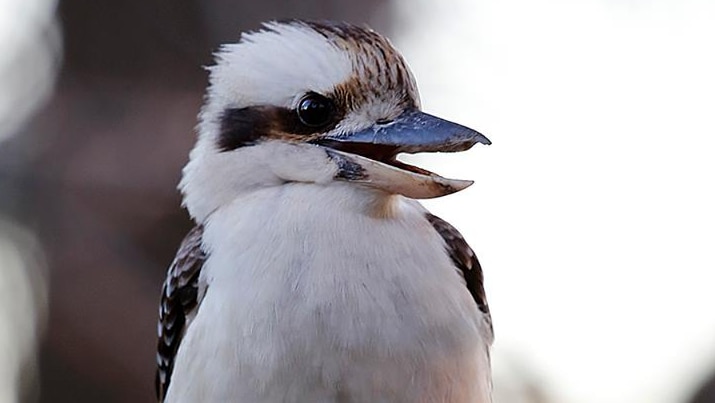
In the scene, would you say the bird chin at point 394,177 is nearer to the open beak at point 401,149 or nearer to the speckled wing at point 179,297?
the open beak at point 401,149

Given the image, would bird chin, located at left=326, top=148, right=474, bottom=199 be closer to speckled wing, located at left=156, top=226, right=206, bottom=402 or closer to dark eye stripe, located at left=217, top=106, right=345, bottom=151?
dark eye stripe, located at left=217, top=106, right=345, bottom=151

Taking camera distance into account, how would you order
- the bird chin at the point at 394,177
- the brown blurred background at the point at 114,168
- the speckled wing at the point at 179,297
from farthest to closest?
the brown blurred background at the point at 114,168 < the speckled wing at the point at 179,297 < the bird chin at the point at 394,177

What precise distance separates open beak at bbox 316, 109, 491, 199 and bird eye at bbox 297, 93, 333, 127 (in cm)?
3

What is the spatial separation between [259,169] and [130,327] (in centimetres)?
193

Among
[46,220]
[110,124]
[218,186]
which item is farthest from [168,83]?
[218,186]

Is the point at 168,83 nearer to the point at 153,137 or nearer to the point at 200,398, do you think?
the point at 153,137

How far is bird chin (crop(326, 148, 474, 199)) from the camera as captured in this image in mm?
1529

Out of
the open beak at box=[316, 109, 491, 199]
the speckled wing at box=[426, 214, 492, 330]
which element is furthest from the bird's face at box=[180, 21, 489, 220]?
the speckled wing at box=[426, 214, 492, 330]

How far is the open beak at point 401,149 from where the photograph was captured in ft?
5.03

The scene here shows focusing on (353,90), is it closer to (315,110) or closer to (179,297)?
(315,110)

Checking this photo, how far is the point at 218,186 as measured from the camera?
5.67ft

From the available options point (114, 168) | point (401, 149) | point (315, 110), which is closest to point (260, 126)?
point (315, 110)

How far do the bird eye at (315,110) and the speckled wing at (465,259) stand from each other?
25cm

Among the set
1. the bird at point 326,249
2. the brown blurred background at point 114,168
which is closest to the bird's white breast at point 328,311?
the bird at point 326,249
